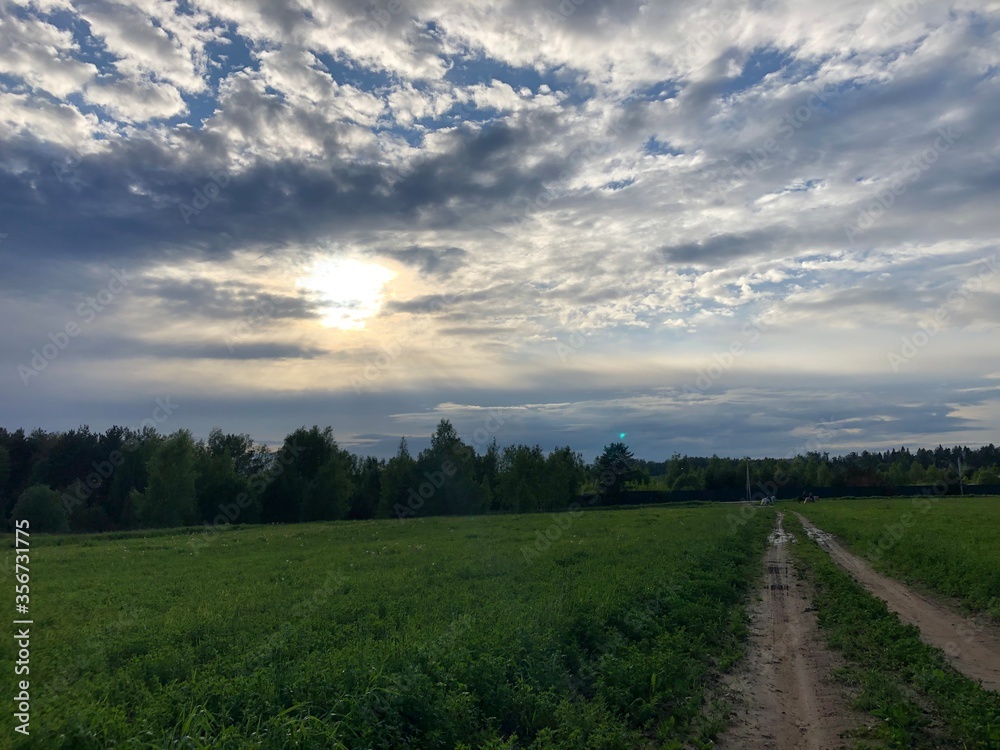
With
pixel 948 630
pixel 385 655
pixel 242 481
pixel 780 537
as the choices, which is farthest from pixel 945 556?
pixel 242 481

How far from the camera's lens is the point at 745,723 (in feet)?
26.6

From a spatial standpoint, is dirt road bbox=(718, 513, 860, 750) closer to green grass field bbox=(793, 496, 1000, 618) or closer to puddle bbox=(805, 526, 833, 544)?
green grass field bbox=(793, 496, 1000, 618)

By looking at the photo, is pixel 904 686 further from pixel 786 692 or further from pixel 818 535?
pixel 818 535

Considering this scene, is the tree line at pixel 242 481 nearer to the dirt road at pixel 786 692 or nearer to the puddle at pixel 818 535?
the puddle at pixel 818 535

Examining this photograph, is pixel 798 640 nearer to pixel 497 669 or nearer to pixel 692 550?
pixel 497 669

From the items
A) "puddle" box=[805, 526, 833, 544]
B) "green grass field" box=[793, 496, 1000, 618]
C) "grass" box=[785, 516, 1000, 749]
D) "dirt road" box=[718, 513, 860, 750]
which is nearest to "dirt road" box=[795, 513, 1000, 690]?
"grass" box=[785, 516, 1000, 749]

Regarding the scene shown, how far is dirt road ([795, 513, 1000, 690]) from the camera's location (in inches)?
404

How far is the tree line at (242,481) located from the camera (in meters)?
64.1

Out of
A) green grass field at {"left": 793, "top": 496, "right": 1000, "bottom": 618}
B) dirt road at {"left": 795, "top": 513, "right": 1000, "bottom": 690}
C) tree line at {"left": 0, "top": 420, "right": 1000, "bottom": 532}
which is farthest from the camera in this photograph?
tree line at {"left": 0, "top": 420, "right": 1000, "bottom": 532}

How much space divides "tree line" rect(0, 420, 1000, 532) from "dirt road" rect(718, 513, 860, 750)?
6043 centimetres

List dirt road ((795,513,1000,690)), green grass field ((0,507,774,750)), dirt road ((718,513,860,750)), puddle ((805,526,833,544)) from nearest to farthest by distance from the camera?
green grass field ((0,507,774,750)) → dirt road ((718,513,860,750)) → dirt road ((795,513,1000,690)) → puddle ((805,526,833,544))

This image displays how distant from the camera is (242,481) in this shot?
247 ft

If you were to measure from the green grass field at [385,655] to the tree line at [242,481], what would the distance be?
159 ft

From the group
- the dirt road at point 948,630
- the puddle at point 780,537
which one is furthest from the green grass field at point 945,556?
the puddle at point 780,537
